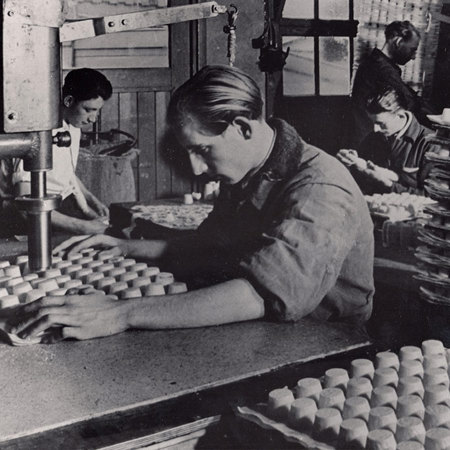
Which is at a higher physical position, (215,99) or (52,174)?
(215,99)

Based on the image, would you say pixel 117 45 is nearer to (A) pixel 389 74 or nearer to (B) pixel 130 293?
(A) pixel 389 74

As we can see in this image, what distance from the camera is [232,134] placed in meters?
1.84

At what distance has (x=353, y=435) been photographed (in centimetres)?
101

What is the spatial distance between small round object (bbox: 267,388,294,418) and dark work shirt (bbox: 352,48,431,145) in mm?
2527

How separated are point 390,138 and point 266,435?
3.31 m

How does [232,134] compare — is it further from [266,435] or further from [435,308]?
[266,435]

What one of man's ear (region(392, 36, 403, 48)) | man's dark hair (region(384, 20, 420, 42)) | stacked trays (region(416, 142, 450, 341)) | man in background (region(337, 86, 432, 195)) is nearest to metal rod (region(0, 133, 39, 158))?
stacked trays (region(416, 142, 450, 341))

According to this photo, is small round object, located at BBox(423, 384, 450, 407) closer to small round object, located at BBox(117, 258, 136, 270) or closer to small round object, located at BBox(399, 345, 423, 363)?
small round object, located at BBox(399, 345, 423, 363)

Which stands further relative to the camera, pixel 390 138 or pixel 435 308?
pixel 390 138

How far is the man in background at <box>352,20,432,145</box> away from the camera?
3.17 meters

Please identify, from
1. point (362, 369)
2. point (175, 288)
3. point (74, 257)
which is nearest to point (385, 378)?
point (362, 369)

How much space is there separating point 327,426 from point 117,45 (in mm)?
3056

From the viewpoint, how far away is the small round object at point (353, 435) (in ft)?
3.32

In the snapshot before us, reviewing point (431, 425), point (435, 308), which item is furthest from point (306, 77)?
point (431, 425)
